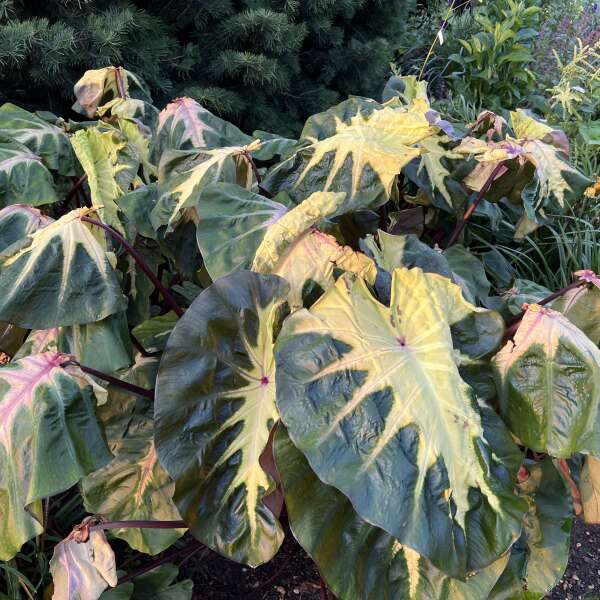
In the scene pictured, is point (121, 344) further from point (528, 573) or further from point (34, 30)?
point (34, 30)

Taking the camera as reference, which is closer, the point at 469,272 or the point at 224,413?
the point at 224,413

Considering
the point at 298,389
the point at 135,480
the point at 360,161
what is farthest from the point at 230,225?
the point at 135,480

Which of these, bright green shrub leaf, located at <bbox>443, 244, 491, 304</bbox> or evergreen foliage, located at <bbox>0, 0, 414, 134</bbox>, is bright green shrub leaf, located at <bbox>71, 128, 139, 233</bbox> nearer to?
bright green shrub leaf, located at <bbox>443, 244, 491, 304</bbox>

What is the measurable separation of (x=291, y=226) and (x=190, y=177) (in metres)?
0.37

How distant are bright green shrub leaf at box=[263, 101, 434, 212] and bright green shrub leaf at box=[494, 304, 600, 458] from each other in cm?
41

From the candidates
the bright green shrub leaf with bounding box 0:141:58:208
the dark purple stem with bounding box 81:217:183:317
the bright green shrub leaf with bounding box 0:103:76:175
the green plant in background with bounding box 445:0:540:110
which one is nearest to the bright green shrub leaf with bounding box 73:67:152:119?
the bright green shrub leaf with bounding box 0:103:76:175

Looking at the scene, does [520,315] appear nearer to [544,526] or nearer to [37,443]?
[544,526]

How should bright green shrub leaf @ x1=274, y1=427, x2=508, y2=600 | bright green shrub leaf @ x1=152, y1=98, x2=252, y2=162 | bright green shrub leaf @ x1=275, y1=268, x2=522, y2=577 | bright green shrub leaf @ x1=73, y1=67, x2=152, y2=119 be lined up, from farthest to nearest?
bright green shrub leaf @ x1=73, y1=67, x2=152, y2=119 < bright green shrub leaf @ x1=152, y1=98, x2=252, y2=162 < bright green shrub leaf @ x1=274, y1=427, x2=508, y2=600 < bright green shrub leaf @ x1=275, y1=268, x2=522, y2=577

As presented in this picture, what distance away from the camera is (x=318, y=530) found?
3.05 feet

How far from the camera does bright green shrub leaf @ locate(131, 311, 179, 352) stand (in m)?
1.29

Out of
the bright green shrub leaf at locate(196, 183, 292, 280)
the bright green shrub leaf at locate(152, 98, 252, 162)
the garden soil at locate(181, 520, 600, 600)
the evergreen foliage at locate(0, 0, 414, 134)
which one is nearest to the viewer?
the bright green shrub leaf at locate(196, 183, 292, 280)

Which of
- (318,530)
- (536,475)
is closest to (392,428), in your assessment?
(318,530)

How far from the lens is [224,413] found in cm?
105

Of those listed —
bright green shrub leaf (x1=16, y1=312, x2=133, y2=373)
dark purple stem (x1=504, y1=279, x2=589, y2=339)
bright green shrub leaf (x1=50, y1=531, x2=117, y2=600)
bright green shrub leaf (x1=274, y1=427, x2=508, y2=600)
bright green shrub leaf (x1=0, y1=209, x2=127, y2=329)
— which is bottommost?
bright green shrub leaf (x1=50, y1=531, x2=117, y2=600)
